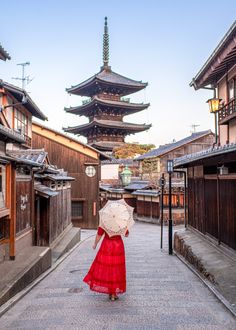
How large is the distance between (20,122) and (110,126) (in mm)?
Result: 21302

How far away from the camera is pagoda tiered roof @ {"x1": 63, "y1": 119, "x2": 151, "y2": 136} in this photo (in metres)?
41.5

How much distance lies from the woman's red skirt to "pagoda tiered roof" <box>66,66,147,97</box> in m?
36.1

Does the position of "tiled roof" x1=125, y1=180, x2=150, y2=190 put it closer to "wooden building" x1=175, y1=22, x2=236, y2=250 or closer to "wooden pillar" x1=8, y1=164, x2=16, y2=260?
"wooden building" x1=175, y1=22, x2=236, y2=250

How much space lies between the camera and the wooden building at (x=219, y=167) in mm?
9742

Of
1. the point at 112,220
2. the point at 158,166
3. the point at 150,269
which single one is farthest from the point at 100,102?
the point at 112,220

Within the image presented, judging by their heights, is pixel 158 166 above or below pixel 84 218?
above

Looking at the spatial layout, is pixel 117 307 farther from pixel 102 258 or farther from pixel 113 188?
pixel 113 188

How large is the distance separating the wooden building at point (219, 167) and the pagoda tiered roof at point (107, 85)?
89.4 feet

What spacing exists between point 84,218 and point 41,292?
21651 millimetres

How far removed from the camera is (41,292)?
24.8ft

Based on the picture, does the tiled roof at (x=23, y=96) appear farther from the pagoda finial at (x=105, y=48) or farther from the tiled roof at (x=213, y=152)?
the pagoda finial at (x=105, y=48)

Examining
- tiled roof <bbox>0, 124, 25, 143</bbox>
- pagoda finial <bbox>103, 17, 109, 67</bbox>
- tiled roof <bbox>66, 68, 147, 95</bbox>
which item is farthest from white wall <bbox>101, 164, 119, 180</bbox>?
tiled roof <bbox>0, 124, 25, 143</bbox>

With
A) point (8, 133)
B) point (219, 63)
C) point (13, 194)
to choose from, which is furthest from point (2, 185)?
point (219, 63)

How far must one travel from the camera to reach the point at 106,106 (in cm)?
4247
